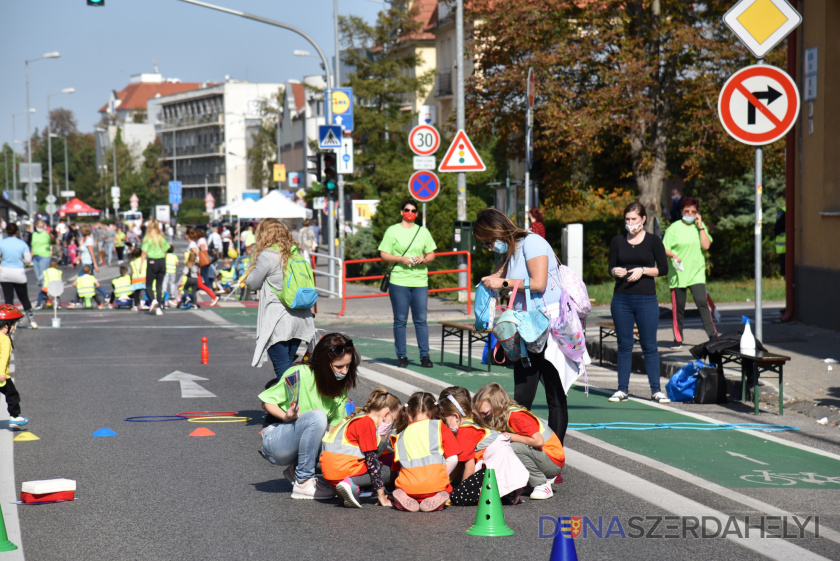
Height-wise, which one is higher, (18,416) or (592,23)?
(592,23)

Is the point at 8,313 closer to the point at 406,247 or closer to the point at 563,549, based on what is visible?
the point at 406,247

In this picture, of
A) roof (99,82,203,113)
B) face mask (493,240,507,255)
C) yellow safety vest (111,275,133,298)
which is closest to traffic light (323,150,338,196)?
yellow safety vest (111,275,133,298)

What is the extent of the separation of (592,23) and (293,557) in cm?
2190

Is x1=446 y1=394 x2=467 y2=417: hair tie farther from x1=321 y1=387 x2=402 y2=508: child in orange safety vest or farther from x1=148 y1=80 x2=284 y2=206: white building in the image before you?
x1=148 y1=80 x2=284 y2=206: white building

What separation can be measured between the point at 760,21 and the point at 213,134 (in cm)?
13845

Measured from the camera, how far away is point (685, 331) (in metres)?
15.1

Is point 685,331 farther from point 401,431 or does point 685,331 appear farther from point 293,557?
point 293,557

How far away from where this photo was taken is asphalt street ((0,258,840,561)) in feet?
17.6

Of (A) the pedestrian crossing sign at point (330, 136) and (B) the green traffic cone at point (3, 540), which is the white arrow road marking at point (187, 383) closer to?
(B) the green traffic cone at point (3, 540)

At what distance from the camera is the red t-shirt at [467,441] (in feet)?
20.5

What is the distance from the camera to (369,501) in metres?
6.41

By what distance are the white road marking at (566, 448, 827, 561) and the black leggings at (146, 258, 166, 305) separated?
622 inches

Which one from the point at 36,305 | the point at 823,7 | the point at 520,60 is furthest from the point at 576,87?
the point at 36,305

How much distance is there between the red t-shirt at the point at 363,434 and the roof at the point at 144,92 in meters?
168
